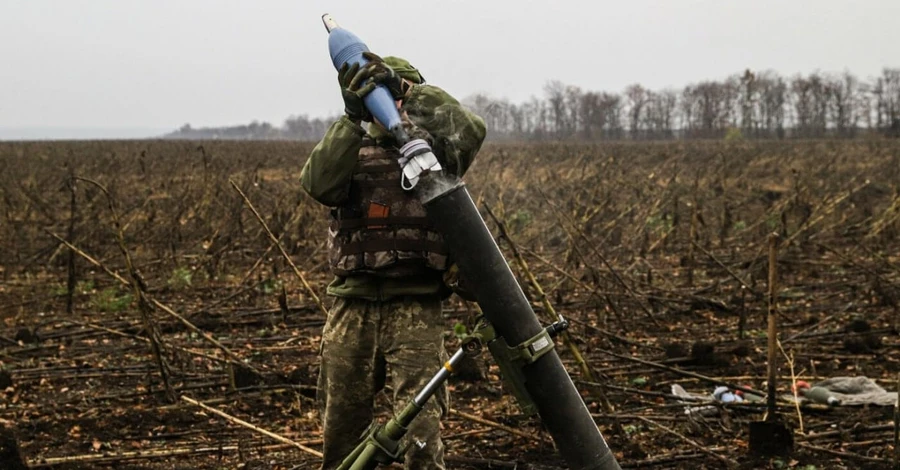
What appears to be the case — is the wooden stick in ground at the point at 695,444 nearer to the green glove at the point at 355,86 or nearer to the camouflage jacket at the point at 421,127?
the camouflage jacket at the point at 421,127

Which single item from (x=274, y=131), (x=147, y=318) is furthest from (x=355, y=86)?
(x=274, y=131)

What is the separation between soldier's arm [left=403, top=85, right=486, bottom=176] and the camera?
8.79 ft

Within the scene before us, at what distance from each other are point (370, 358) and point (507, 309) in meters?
1.01

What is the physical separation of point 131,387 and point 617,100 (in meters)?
52.5

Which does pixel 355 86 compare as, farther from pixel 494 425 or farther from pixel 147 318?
pixel 147 318

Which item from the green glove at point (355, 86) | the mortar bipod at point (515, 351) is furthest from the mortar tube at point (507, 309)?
the green glove at point (355, 86)

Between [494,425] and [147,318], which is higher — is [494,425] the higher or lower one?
the lower one

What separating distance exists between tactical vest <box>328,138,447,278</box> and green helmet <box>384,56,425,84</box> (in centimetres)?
28

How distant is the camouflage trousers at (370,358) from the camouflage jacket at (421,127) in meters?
0.09

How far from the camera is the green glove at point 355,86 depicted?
2416mm

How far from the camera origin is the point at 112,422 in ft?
16.0

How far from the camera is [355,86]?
2.46m

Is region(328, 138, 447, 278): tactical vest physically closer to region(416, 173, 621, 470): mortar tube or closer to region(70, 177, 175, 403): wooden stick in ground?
region(416, 173, 621, 470): mortar tube

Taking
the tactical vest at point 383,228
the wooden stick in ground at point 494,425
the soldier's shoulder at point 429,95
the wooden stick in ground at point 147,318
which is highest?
the soldier's shoulder at point 429,95
